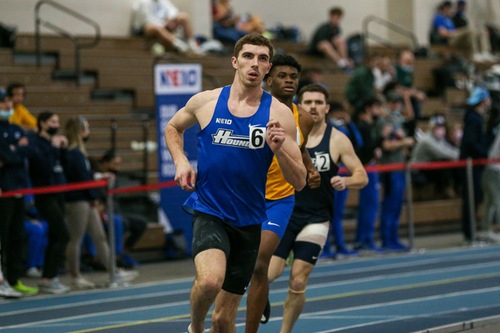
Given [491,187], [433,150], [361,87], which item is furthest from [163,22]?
[491,187]

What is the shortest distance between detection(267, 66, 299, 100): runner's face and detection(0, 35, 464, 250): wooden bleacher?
26.6 ft

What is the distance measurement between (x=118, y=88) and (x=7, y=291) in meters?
8.00

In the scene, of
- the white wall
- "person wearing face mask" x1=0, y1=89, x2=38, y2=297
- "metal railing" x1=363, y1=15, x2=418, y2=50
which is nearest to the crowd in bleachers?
"person wearing face mask" x1=0, y1=89, x2=38, y2=297

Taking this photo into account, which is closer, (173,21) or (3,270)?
(3,270)

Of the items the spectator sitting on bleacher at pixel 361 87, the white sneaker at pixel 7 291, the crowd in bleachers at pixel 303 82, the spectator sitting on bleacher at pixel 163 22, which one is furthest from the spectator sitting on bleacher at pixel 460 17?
the white sneaker at pixel 7 291

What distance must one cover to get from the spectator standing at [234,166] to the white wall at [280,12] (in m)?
15.1

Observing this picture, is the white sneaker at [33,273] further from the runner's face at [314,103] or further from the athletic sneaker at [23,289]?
the runner's face at [314,103]

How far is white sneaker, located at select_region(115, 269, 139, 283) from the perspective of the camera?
15048mm

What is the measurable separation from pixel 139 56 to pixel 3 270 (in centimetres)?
853

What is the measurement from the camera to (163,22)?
913 inches

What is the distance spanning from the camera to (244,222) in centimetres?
810

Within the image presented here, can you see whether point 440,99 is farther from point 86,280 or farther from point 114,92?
point 86,280

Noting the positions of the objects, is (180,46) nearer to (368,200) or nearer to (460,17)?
(368,200)

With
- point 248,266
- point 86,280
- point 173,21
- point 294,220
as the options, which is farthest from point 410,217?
point 248,266
